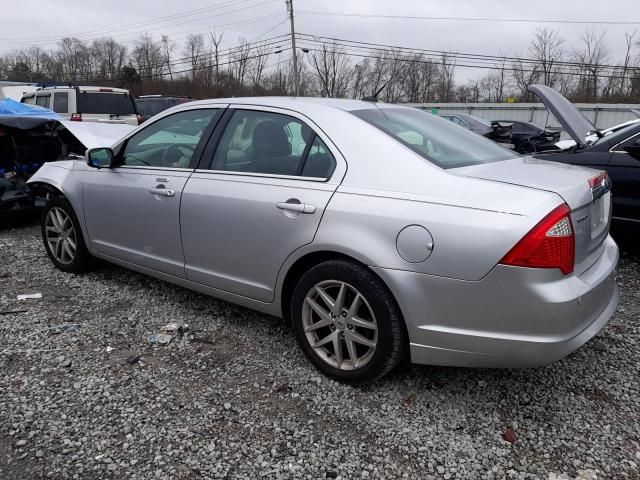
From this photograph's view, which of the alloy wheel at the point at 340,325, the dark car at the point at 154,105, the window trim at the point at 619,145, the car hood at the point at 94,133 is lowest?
the alloy wheel at the point at 340,325

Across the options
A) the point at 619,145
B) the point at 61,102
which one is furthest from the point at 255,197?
the point at 61,102

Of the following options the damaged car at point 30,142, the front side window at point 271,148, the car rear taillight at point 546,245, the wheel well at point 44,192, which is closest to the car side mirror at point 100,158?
the wheel well at point 44,192

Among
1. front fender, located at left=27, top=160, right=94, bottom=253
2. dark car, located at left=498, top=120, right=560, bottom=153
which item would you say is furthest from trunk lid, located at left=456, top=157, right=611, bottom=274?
dark car, located at left=498, top=120, right=560, bottom=153

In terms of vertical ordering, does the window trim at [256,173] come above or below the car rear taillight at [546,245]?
above

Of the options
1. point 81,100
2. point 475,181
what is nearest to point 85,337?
point 475,181

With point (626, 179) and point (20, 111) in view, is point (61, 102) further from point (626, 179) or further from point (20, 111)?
point (626, 179)

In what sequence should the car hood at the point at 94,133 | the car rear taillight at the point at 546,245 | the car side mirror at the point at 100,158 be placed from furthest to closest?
the car hood at the point at 94,133 < the car side mirror at the point at 100,158 < the car rear taillight at the point at 546,245

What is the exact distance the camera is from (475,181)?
2.33 metres

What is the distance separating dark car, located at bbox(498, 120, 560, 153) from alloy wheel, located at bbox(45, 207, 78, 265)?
880cm

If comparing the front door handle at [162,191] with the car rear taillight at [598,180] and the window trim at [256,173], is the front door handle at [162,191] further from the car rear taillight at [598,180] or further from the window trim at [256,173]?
the car rear taillight at [598,180]

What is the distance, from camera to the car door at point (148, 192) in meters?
3.36

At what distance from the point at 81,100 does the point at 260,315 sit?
10208 millimetres

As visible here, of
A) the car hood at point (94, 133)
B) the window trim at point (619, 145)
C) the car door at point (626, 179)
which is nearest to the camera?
the car door at point (626, 179)

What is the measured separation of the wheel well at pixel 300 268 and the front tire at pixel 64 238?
227 cm
